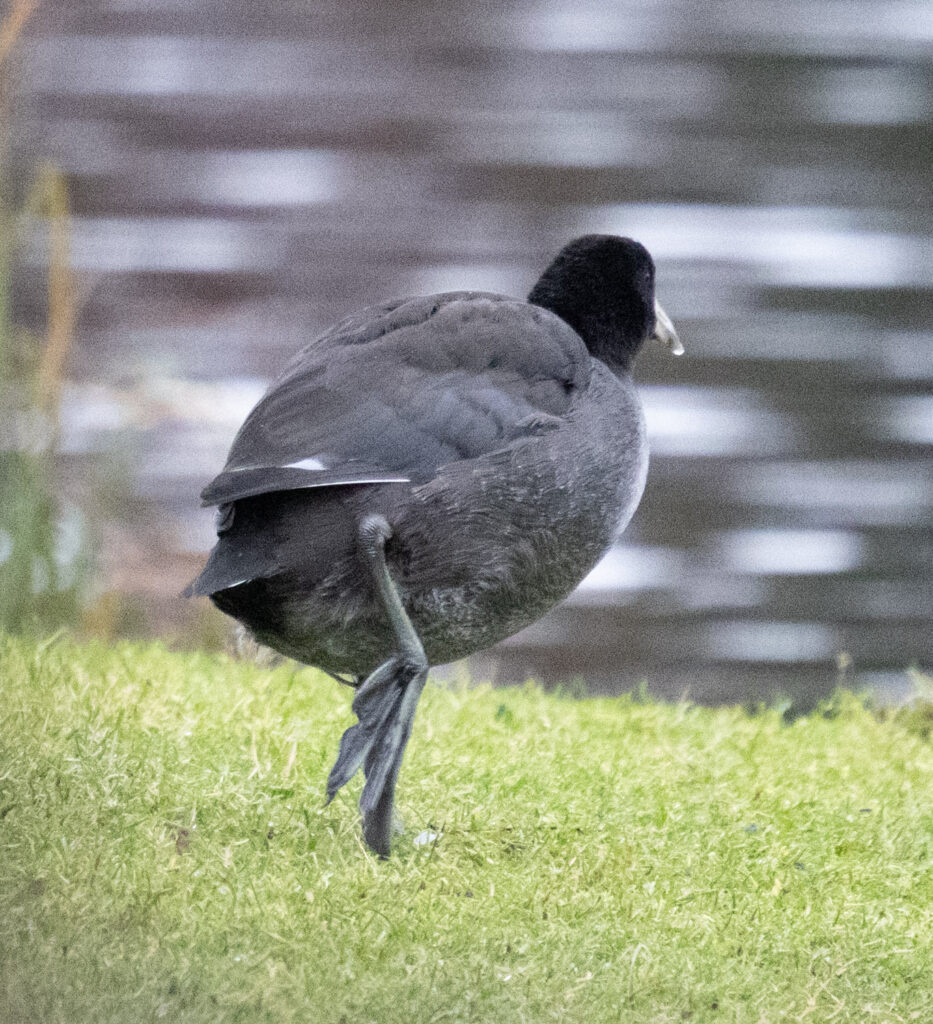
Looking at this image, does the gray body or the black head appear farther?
the black head

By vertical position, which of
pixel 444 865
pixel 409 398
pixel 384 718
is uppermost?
pixel 409 398

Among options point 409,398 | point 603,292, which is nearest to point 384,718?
point 409,398

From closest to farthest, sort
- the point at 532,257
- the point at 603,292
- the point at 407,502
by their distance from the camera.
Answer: the point at 407,502, the point at 603,292, the point at 532,257

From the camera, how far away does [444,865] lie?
188cm

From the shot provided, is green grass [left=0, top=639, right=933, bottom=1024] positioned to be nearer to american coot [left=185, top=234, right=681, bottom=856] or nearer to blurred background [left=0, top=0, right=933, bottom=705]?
american coot [left=185, top=234, right=681, bottom=856]

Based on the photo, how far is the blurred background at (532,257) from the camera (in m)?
3.36

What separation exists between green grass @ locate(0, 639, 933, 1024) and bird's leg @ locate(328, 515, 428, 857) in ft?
0.27

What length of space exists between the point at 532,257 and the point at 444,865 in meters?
1.97

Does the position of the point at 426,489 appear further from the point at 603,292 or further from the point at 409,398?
the point at 603,292

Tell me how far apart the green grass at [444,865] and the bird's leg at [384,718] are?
0.27ft

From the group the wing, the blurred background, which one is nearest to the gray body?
the wing

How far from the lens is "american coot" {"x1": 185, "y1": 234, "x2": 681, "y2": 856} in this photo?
1804mm

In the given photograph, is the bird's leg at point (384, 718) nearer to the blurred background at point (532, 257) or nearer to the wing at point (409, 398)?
the wing at point (409, 398)

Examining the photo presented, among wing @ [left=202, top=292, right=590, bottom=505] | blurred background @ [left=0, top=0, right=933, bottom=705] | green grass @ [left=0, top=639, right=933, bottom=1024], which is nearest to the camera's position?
green grass @ [left=0, top=639, right=933, bottom=1024]
